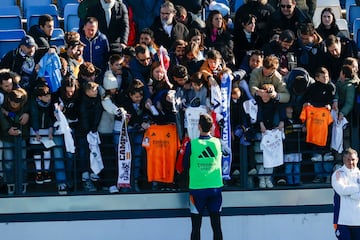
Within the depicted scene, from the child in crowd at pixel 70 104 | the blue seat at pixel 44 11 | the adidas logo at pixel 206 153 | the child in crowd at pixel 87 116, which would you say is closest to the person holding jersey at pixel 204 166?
the adidas logo at pixel 206 153

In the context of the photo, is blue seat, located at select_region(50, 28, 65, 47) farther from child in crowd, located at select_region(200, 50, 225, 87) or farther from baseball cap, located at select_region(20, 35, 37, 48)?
child in crowd, located at select_region(200, 50, 225, 87)

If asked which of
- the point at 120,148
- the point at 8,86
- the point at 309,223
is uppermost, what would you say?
the point at 8,86

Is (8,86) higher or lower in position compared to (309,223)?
higher

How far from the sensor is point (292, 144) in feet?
41.5

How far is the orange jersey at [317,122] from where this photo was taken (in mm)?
12336

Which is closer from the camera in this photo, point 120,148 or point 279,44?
point 120,148

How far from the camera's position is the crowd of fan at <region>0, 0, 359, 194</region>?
12227 millimetres

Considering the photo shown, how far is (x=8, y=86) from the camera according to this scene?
479 inches

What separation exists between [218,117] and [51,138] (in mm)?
1999

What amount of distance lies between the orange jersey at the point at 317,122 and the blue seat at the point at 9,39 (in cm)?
414

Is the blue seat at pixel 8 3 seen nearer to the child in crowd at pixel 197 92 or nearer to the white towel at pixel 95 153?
the white towel at pixel 95 153

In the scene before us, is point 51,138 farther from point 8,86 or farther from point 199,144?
point 199,144

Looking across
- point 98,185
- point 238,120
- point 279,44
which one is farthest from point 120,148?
point 279,44

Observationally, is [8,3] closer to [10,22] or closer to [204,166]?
[10,22]
